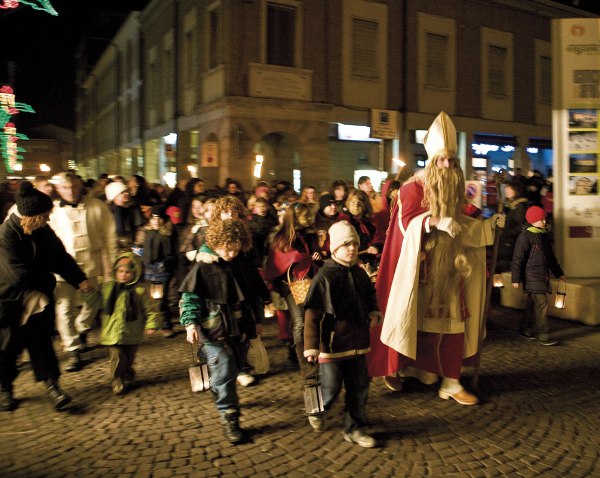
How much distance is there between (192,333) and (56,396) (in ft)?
5.54

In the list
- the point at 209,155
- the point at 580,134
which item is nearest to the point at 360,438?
→ the point at 580,134

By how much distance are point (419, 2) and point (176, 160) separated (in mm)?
10228

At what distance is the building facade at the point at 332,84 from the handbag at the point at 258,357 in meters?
8.07

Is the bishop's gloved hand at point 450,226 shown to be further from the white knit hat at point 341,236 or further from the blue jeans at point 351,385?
the blue jeans at point 351,385

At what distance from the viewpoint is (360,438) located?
433cm

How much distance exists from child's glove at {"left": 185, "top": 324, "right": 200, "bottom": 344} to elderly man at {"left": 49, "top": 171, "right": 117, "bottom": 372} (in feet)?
8.39

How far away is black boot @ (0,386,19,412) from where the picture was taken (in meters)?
5.18

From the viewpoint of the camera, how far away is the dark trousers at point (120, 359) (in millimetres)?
5559

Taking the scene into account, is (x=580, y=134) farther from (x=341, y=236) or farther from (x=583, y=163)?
(x=341, y=236)

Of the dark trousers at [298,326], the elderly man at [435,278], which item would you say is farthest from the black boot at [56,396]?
the elderly man at [435,278]

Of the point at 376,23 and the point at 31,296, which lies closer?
the point at 31,296

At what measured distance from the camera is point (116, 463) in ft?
13.6

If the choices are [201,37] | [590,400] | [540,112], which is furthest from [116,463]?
[540,112]

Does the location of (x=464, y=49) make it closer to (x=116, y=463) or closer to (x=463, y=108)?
(x=463, y=108)
